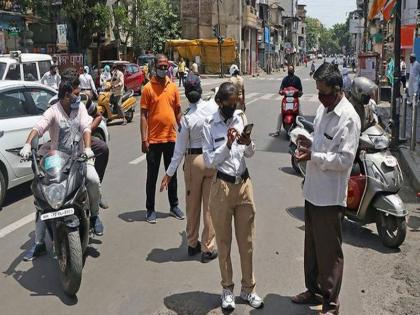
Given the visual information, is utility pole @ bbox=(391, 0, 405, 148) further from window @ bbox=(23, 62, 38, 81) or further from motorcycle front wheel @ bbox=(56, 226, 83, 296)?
window @ bbox=(23, 62, 38, 81)

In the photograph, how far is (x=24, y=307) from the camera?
14.4 feet

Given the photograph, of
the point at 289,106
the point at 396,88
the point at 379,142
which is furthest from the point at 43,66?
the point at 379,142

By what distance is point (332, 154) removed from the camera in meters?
3.78

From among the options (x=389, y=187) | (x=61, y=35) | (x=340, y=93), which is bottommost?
(x=389, y=187)

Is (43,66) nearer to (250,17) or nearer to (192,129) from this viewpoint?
(192,129)

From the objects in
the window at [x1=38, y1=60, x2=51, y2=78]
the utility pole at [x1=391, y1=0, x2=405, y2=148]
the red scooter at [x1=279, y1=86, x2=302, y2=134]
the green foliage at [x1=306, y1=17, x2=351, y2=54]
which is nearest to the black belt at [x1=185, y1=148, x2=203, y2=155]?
the utility pole at [x1=391, y1=0, x2=405, y2=148]

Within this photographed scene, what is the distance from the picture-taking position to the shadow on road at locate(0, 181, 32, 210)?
7.66 meters

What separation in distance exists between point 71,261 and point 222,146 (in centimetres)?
160

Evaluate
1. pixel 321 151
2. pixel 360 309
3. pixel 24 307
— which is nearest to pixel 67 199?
pixel 24 307

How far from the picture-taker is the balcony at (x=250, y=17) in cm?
5697

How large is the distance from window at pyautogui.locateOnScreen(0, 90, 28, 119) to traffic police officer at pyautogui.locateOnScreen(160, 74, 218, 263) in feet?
10.6

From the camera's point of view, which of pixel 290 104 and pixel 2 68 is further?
pixel 2 68

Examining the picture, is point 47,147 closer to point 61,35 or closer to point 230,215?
point 230,215

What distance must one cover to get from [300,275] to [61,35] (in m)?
22.6
